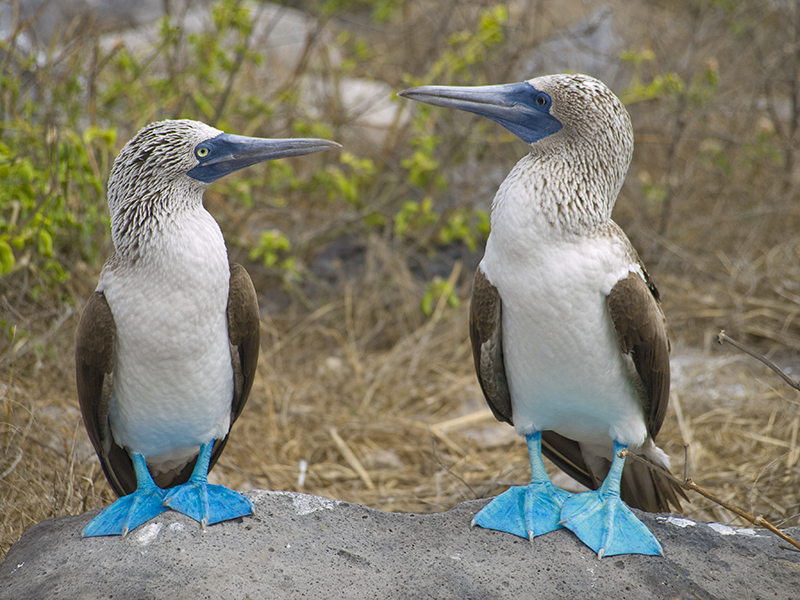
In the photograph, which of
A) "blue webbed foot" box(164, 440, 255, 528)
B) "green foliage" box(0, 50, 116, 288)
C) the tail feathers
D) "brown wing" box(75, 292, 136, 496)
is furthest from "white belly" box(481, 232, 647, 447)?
"green foliage" box(0, 50, 116, 288)

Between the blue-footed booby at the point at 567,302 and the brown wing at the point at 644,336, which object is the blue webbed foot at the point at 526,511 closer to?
the blue-footed booby at the point at 567,302

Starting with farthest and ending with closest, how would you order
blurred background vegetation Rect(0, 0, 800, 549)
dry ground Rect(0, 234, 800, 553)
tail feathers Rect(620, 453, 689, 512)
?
blurred background vegetation Rect(0, 0, 800, 549) < dry ground Rect(0, 234, 800, 553) < tail feathers Rect(620, 453, 689, 512)

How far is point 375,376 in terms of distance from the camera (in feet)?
15.1

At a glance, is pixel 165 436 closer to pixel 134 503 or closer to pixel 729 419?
pixel 134 503

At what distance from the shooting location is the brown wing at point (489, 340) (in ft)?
7.91

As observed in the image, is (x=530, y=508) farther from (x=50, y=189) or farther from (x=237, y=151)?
(x=50, y=189)

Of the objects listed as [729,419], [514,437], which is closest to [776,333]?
[729,419]

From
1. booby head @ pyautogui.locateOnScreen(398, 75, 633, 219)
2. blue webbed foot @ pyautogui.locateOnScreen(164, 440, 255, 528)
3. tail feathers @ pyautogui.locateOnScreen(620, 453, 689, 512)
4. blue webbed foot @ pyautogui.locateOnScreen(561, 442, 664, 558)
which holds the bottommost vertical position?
tail feathers @ pyautogui.locateOnScreen(620, 453, 689, 512)

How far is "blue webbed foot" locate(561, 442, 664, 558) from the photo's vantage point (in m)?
2.32

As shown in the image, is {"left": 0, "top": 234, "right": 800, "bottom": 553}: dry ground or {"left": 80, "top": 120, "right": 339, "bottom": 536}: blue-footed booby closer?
{"left": 80, "top": 120, "right": 339, "bottom": 536}: blue-footed booby

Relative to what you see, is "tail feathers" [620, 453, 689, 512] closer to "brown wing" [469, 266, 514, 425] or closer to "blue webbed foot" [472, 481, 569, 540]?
"blue webbed foot" [472, 481, 569, 540]

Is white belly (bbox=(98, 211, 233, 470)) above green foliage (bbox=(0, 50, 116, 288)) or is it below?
below

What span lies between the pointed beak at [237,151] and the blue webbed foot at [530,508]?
1.26m

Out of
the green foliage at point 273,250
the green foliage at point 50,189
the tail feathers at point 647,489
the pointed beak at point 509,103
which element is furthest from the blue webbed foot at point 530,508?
the green foliage at point 273,250
